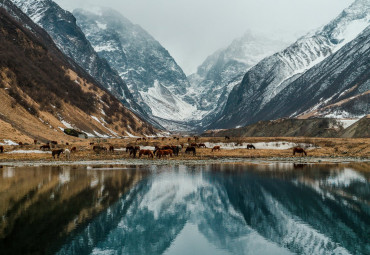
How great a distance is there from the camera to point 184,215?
29.7 metres

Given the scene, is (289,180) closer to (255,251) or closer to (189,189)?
(189,189)

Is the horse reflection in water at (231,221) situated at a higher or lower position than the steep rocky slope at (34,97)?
lower

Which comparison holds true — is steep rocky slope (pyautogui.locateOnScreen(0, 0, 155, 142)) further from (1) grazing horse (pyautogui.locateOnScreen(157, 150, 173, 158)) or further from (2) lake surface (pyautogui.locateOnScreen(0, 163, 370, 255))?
(2) lake surface (pyautogui.locateOnScreen(0, 163, 370, 255))

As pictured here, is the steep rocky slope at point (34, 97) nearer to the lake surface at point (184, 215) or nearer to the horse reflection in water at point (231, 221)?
the lake surface at point (184, 215)

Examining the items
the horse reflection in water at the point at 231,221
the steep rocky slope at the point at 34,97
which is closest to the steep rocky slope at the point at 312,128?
the steep rocky slope at the point at 34,97

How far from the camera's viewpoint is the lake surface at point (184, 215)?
852 inches

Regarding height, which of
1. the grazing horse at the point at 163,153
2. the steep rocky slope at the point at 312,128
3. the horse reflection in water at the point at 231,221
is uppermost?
the steep rocky slope at the point at 312,128

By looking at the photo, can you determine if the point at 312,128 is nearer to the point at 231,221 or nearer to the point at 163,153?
the point at 163,153

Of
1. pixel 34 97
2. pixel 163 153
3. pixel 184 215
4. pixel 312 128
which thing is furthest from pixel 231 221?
pixel 34 97

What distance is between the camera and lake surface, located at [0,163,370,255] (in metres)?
21.6

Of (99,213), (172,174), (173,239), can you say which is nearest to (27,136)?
(172,174)

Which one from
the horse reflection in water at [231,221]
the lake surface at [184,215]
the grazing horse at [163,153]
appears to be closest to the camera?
the lake surface at [184,215]

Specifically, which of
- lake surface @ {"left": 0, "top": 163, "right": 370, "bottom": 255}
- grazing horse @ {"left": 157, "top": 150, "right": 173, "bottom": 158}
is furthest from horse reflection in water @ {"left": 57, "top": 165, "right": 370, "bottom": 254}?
grazing horse @ {"left": 157, "top": 150, "right": 173, "bottom": 158}

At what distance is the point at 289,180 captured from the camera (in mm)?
45562
